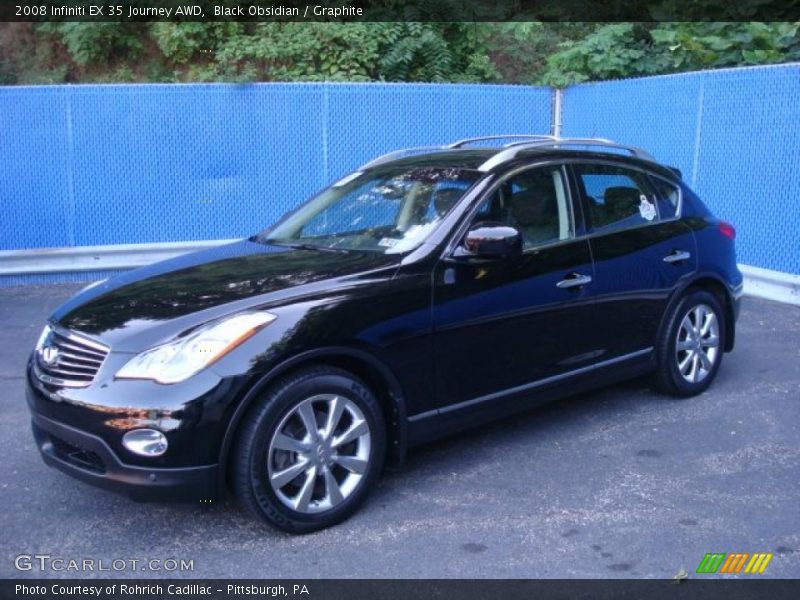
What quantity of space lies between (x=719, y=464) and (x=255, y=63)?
34.7ft

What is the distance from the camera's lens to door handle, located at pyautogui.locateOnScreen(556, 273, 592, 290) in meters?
4.76

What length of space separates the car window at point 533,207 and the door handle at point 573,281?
0.23m

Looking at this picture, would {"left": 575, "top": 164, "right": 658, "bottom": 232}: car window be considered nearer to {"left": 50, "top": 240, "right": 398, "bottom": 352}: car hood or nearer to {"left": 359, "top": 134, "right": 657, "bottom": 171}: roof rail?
{"left": 359, "top": 134, "right": 657, "bottom": 171}: roof rail

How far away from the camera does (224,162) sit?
10.2 meters

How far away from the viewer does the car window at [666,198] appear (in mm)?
5570

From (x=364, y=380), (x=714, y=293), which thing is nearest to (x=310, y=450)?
(x=364, y=380)

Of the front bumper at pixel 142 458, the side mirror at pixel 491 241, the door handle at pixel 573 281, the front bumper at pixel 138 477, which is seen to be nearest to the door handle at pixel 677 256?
the door handle at pixel 573 281

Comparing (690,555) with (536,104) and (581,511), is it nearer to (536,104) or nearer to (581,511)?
(581,511)

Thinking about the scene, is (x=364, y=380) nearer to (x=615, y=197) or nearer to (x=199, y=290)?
(x=199, y=290)

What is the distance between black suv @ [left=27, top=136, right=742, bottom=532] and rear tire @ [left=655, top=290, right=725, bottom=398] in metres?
0.01

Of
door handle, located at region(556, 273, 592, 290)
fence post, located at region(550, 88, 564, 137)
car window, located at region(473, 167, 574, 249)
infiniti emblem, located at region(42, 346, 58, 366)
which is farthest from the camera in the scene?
fence post, located at region(550, 88, 564, 137)

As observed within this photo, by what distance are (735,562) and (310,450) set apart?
195cm
